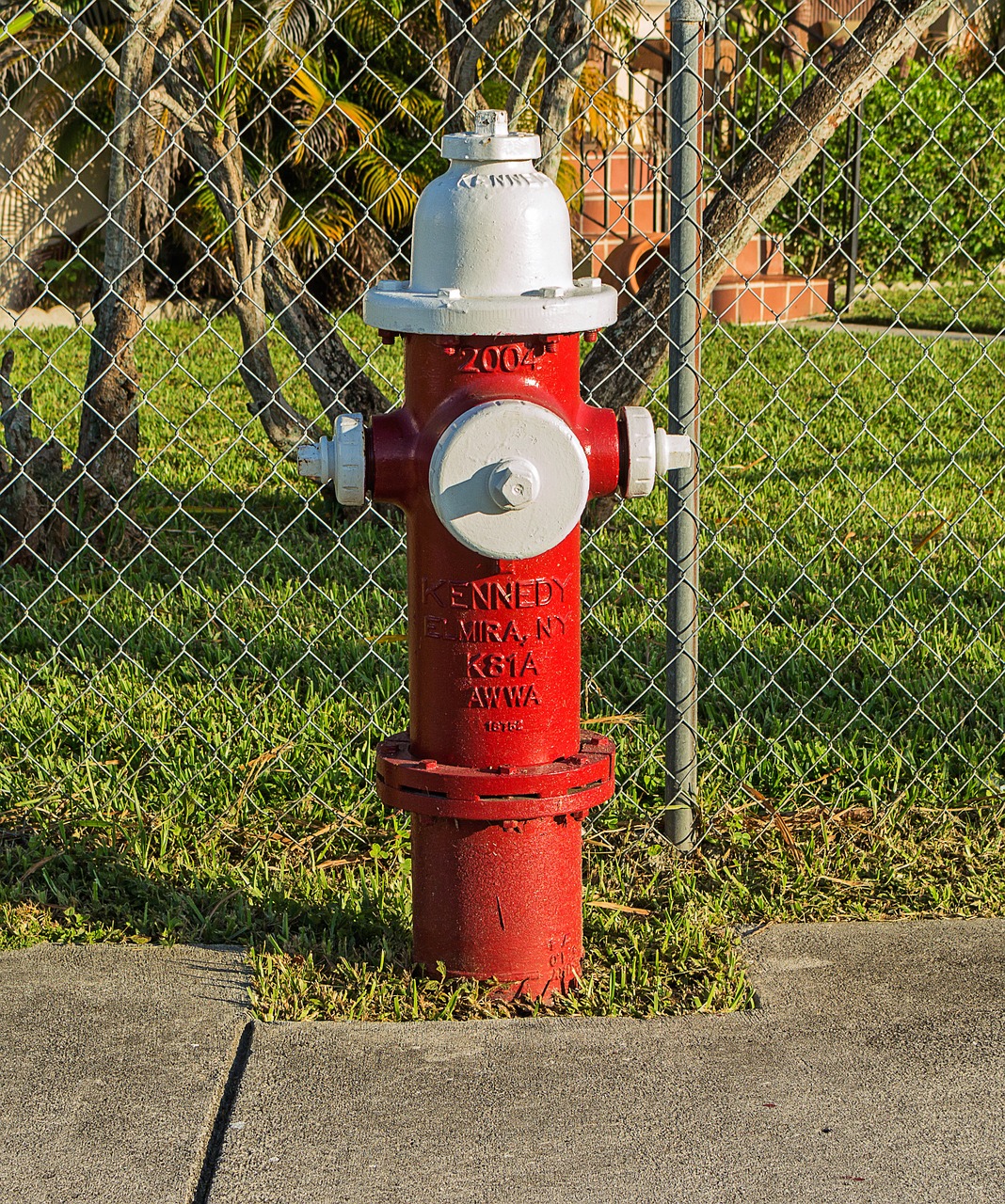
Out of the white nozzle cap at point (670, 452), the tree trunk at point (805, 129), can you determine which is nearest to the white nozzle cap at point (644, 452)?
the white nozzle cap at point (670, 452)

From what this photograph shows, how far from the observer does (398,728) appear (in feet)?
11.4

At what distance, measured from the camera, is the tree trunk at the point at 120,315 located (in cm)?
402

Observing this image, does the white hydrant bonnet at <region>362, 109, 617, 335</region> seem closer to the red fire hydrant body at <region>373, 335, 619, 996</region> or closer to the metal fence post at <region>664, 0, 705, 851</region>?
the red fire hydrant body at <region>373, 335, 619, 996</region>

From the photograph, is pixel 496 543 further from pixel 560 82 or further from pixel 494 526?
pixel 560 82

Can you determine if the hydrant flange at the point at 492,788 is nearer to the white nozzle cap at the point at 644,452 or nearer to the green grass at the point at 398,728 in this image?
the green grass at the point at 398,728

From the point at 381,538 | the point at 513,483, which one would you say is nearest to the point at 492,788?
the point at 513,483

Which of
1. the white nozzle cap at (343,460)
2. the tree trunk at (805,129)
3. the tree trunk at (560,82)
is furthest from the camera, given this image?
the tree trunk at (560,82)

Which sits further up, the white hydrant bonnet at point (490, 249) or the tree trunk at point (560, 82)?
the tree trunk at point (560, 82)

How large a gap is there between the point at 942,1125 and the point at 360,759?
159 centimetres

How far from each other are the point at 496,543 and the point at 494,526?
0.09ft

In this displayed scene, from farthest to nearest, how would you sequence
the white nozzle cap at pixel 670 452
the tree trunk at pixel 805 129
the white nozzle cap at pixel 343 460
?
1. the tree trunk at pixel 805 129
2. the white nozzle cap at pixel 670 452
3. the white nozzle cap at pixel 343 460

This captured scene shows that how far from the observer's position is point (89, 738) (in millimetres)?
3422

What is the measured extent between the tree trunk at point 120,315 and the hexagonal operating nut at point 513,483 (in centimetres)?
214

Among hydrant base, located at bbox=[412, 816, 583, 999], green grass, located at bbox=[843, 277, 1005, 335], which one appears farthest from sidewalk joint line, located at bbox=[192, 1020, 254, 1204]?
green grass, located at bbox=[843, 277, 1005, 335]
